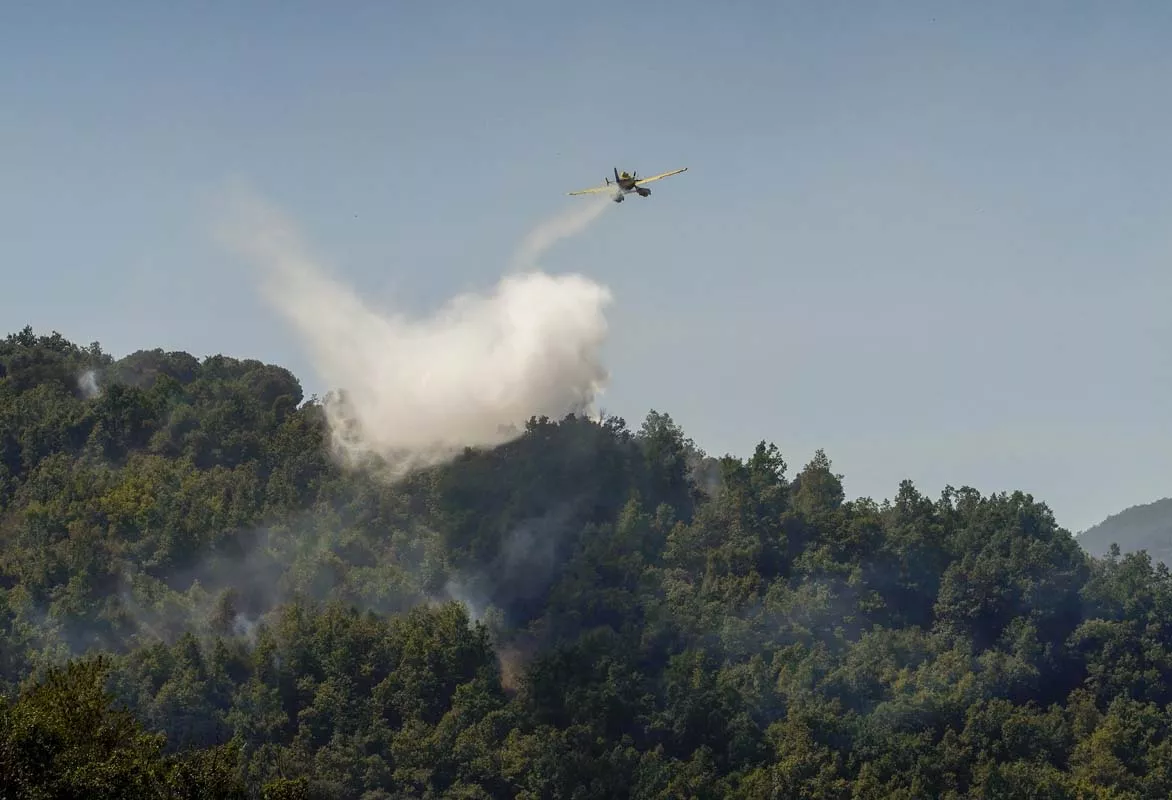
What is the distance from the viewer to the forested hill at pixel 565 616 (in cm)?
13362

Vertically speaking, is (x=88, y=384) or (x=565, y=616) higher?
(x=88, y=384)

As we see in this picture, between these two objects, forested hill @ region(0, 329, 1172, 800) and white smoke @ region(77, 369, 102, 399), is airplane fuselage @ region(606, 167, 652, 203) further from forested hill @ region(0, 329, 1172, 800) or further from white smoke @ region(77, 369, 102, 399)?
white smoke @ region(77, 369, 102, 399)

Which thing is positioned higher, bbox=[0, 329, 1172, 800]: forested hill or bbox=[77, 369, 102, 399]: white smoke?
bbox=[77, 369, 102, 399]: white smoke

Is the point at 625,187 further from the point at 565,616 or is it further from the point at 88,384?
the point at 88,384

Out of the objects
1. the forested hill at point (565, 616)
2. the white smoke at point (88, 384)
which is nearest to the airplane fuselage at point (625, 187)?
the forested hill at point (565, 616)

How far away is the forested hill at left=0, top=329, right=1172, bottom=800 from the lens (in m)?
134

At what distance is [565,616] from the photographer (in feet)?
497

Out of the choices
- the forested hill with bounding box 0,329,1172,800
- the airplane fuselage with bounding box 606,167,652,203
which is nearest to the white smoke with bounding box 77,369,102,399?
the forested hill with bounding box 0,329,1172,800

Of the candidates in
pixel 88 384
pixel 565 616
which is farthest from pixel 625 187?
pixel 88 384

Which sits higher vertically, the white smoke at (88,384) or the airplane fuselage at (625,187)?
the white smoke at (88,384)

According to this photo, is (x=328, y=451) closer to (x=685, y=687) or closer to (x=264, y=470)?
(x=264, y=470)

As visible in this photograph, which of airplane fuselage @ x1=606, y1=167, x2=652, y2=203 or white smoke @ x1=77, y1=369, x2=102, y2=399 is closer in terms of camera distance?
airplane fuselage @ x1=606, y1=167, x2=652, y2=203

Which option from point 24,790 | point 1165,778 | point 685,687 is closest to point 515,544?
point 685,687

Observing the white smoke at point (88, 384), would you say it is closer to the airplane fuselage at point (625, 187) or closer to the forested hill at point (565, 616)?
the forested hill at point (565, 616)
